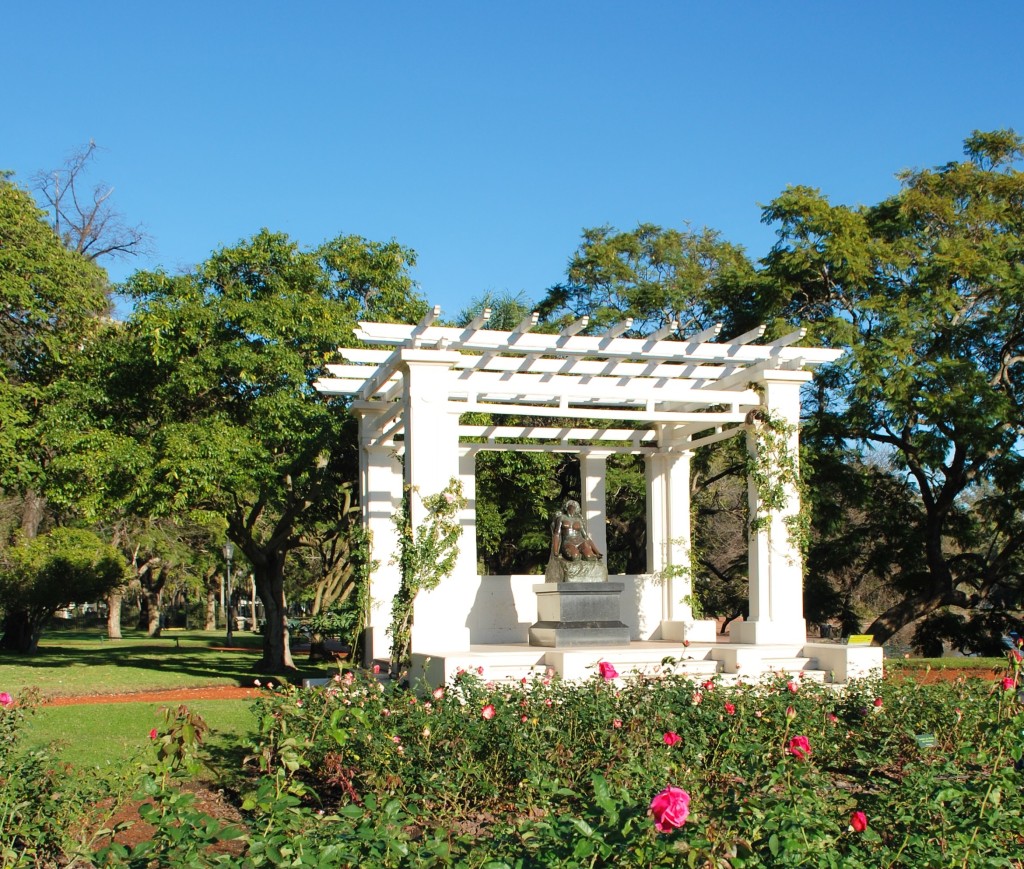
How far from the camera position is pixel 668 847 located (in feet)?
10.9

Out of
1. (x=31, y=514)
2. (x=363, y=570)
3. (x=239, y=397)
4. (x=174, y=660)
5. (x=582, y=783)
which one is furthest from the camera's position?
(x=31, y=514)

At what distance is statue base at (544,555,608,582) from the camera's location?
12.9m

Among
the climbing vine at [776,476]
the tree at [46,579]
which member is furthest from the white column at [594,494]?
the tree at [46,579]

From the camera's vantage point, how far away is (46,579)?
24.6 meters

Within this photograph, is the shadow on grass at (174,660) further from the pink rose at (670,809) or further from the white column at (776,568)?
the pink rose at (670,809)

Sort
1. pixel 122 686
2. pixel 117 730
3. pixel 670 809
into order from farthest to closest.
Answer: pixel 122 686 < pixel 117 730 < pixel 670 809

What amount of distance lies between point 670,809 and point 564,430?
11.8 meters

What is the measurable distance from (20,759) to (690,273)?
63.5 feet

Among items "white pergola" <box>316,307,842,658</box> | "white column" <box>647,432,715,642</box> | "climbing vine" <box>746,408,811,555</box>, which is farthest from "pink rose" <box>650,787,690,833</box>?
"white column" <box>647,432,715,642</box>

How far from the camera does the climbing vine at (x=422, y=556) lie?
34.4 feet

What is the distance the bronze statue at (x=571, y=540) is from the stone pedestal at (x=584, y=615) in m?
0.43

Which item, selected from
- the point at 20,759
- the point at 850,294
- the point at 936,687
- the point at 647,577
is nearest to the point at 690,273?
the point at 850,294

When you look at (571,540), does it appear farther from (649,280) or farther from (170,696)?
(649,280)

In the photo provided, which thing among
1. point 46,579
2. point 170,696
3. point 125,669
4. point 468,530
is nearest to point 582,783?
point 468,530
